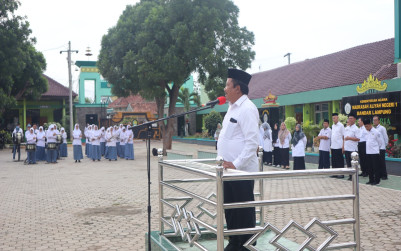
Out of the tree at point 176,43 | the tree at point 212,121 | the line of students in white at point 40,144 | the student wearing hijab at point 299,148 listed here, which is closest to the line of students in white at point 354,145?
the student wearing hijab at point 299,148

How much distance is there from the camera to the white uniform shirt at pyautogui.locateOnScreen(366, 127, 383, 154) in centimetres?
1130

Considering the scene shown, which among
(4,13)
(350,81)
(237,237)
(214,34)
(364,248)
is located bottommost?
(364,248)

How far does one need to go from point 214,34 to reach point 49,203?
1422 centimetres

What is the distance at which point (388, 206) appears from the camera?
8125mm

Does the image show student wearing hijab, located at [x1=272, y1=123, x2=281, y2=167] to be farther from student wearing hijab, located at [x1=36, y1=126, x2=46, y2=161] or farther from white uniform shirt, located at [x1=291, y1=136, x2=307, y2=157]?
student wearing hijab, located at [x1=36, y1=126, x2=46, y2=161]

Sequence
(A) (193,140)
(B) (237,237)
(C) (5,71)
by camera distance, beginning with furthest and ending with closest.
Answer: (A) (193,140)
(C) (5,71)
(B) (237,237)

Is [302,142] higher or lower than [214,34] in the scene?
lower

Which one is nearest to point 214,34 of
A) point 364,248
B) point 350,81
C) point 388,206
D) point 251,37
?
point 251,37

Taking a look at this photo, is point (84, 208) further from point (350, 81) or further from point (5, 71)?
point (5, 71)

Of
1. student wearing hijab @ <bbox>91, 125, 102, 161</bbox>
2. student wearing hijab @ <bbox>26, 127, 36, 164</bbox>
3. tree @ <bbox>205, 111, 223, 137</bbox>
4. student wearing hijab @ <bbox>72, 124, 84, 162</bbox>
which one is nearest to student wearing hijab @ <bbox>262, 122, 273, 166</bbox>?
student wearing hijab @ <bbox>91, 125, 102, 161</bbox>

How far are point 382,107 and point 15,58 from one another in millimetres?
22802

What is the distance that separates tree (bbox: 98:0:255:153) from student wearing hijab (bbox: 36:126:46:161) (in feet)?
17.2

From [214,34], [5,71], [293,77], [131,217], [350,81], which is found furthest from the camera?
[293,77]

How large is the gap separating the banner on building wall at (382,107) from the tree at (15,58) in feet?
71.4
